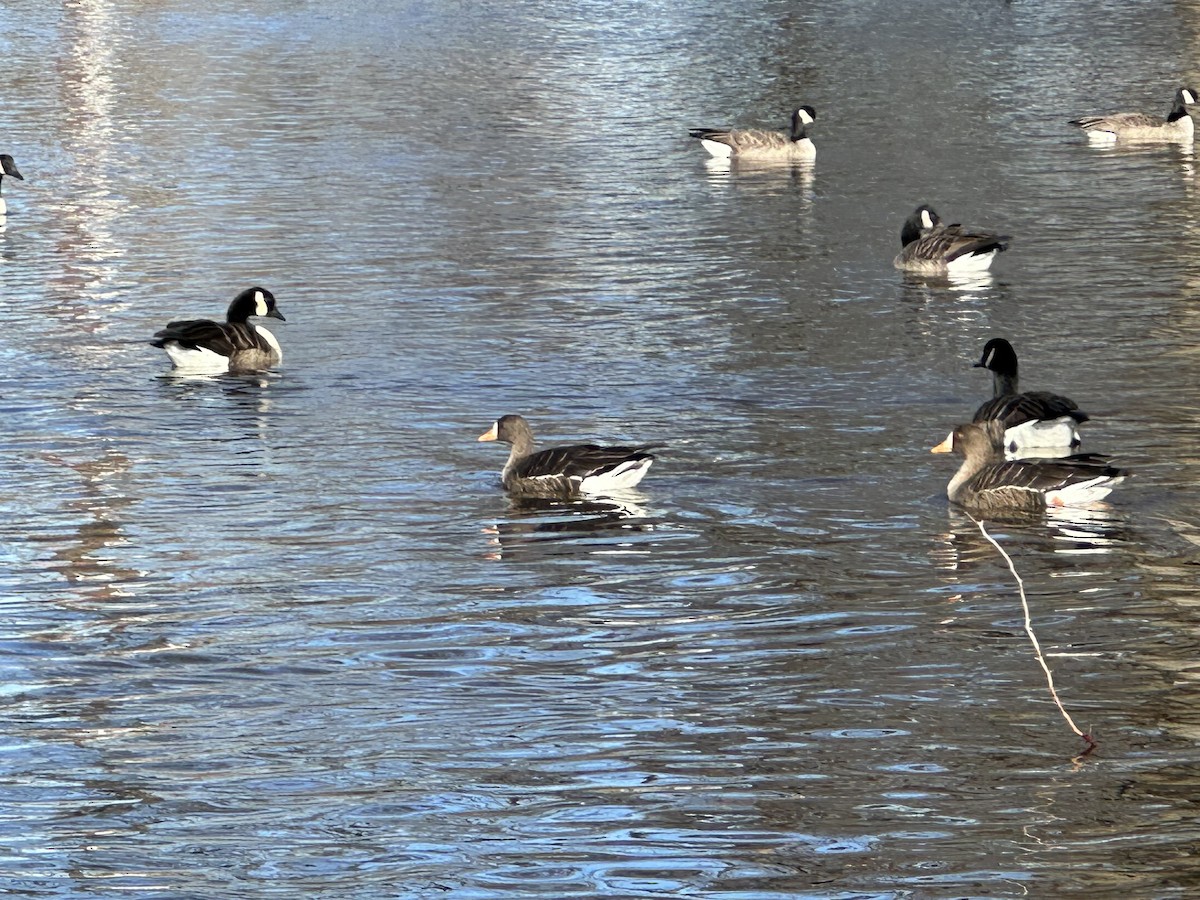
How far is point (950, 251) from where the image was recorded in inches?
830

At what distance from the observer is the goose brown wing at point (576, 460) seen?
1309 cm

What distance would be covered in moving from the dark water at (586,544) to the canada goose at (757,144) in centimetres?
65

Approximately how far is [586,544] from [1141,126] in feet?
69.2

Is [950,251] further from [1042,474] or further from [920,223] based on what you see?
[1042,474]

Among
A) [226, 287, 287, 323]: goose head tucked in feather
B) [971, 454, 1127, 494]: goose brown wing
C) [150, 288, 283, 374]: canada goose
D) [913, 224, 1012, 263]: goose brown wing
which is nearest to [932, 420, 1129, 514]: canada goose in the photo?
[971, 454, 1127, 494]: goose brown wing

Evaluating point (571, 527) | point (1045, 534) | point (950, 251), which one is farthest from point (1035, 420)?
point (950, 251)

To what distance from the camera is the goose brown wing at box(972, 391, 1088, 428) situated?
45.6ft

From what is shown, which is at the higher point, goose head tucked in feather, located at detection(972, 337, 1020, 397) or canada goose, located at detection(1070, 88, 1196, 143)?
canada goose, located at detection(1070, 88, 1196, 143)

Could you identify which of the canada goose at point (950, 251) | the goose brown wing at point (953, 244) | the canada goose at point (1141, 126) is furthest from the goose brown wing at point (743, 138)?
the goose brown wing at point (953, 244)

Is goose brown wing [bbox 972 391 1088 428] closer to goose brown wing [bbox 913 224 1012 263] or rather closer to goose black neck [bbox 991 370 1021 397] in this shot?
goose black neck [bbox 991 370 1021 397]

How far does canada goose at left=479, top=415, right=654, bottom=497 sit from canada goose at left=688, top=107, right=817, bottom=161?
1761 centimetres

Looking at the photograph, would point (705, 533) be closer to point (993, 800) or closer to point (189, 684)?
point (189, 684)

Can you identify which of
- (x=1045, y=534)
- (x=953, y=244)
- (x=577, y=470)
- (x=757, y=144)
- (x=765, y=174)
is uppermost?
(x=757, y=144)

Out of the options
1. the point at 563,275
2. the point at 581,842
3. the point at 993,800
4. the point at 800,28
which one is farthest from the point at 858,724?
the point at 800,28
